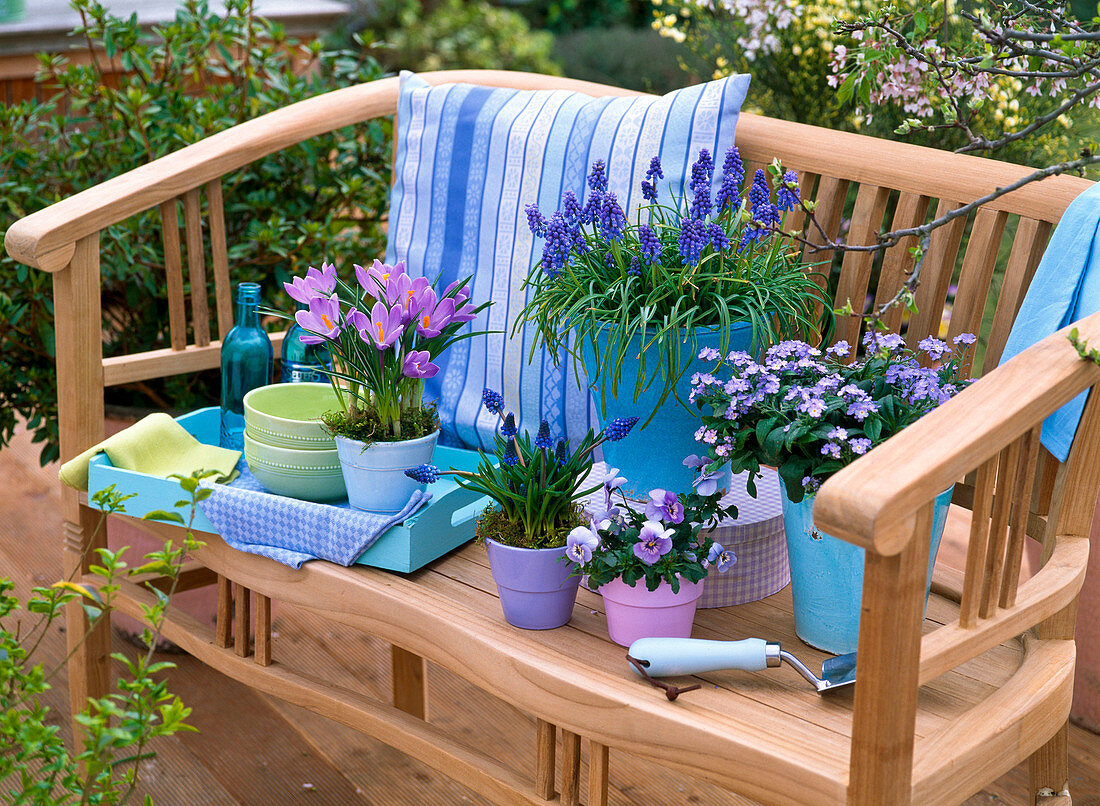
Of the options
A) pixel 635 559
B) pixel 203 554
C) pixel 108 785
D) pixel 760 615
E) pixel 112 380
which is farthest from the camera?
pixel 112 380

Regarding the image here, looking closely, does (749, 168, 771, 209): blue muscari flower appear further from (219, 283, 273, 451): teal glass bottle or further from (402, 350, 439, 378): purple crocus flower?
(219, 283, 273, 451): teal glass bottle

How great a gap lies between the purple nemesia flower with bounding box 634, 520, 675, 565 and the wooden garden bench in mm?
117

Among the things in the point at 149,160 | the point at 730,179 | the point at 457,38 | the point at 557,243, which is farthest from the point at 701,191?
the point at 457,38

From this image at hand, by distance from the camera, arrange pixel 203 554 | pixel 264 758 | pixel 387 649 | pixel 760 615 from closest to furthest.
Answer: pixel 760 615 < pixel 203 554 < pixel 264 758 < pixel 387 649

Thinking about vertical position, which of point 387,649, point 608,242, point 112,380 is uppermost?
point 608,242

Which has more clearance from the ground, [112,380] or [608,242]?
[608,242]

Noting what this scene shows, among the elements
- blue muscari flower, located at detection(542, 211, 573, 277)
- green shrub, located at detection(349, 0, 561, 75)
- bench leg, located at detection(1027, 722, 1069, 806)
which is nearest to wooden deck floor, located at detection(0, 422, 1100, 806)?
bench leg, located at detection(1027, 722, 1069, 806)

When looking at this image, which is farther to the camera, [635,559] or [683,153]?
[683,153]

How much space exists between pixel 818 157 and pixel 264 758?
1250mm

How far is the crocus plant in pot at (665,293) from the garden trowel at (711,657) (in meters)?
0.26

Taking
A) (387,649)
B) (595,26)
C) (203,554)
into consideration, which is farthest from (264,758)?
(595,26)

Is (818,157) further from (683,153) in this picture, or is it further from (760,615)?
(760,615)

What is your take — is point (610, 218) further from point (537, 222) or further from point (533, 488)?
point (533, 488)

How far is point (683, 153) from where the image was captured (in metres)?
1.44
